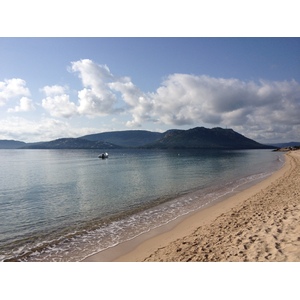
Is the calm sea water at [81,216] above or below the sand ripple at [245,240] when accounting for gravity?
below

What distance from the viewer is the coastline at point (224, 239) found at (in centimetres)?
838

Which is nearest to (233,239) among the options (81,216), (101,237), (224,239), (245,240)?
(224,239)

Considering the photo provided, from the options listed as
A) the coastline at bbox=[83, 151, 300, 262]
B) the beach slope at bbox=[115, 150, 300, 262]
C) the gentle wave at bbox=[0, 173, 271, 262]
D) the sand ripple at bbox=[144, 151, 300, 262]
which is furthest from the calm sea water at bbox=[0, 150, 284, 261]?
the sand ripple at bbox=[144, 151, 300, 262]

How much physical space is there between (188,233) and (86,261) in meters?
5.31

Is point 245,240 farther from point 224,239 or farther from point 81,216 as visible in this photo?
point 81,216

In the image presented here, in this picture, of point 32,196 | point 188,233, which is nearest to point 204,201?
point 188,233

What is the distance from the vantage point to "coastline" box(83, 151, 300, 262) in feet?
27.5

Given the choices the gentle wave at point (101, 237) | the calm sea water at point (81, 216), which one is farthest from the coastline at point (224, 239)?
the calm sea water at point (81, 216)

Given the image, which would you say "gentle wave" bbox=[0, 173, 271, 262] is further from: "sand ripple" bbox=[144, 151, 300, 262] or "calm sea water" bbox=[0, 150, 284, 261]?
"sand ripple" bbox=[144, 151, 300, 262]

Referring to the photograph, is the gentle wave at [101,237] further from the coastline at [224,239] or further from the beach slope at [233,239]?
the beach slope at [233,239]

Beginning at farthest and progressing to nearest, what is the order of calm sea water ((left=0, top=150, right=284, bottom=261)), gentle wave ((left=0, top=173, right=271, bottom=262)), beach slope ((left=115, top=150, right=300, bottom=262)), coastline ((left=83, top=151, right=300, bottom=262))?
calm sea water ((left=0, top=150, right=284, bottom=261))
gentle wave ((left=0, top=173, right=271, bottom=262))
coastline ((left=83, top=151, right=300, bottom=262))
beach slope ((left=115, top=150, right=300, bottom=262))

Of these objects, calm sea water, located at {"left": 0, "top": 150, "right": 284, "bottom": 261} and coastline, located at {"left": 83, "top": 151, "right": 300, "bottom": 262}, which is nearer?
coastline, located at {"left": 83, "top": 151, "right": 300, "bottom": 262}

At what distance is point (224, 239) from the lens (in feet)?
33.6

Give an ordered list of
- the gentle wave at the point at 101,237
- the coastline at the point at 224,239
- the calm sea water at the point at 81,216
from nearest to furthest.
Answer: the coastline at the point at 224,239 < the gentle wave at the point at 101,237 < the calm sea water at the point at 81,216
